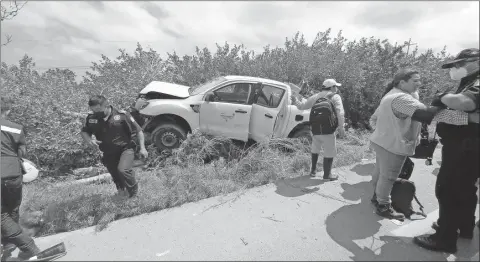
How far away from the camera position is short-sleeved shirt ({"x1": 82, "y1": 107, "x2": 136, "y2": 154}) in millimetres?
3059

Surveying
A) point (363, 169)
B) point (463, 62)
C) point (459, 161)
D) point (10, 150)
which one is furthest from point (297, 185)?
point (10, 150)

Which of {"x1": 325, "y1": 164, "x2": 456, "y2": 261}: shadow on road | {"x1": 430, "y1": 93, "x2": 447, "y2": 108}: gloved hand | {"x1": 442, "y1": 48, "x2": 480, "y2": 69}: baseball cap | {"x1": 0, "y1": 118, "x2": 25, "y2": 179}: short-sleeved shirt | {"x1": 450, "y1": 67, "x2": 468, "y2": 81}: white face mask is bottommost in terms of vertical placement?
{"x1": 325, "y1": 164, "x2": 456, "y2": 261}: shadow on road

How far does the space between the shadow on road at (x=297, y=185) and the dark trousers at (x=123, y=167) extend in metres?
1.90

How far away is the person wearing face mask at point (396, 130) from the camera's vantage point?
7.75 ft

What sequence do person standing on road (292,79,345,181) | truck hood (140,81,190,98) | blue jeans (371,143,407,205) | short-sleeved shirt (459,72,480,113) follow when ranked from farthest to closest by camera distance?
truck hood (140,81,190,98) < person standing on road (292,79,345,181) < blue jeans (371,143,407,205) < short-sleeved shirt (459,72,480,113)

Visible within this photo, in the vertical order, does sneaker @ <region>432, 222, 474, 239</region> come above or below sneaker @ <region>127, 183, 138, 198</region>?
below

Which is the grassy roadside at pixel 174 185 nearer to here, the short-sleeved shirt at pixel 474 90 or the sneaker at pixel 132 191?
the sneaker at pixel 132 191

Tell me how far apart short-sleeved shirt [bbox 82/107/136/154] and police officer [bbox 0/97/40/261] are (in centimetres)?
73

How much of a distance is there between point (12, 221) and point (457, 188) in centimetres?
377

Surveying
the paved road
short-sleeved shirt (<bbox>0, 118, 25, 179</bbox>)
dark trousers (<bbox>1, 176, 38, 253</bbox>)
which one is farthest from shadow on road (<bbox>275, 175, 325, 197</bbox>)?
short-sleeved shirt (<bbox>0, 118, 25, 179</bbox>)

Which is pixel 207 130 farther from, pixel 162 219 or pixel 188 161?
pixel 162 219

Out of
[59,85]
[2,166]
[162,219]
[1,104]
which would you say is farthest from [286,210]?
[59,85]

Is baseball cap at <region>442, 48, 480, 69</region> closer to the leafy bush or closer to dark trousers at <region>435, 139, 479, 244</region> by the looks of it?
dark trousers at <region>435, 139, 479, 244</region>

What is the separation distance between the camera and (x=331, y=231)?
8.64 ft
